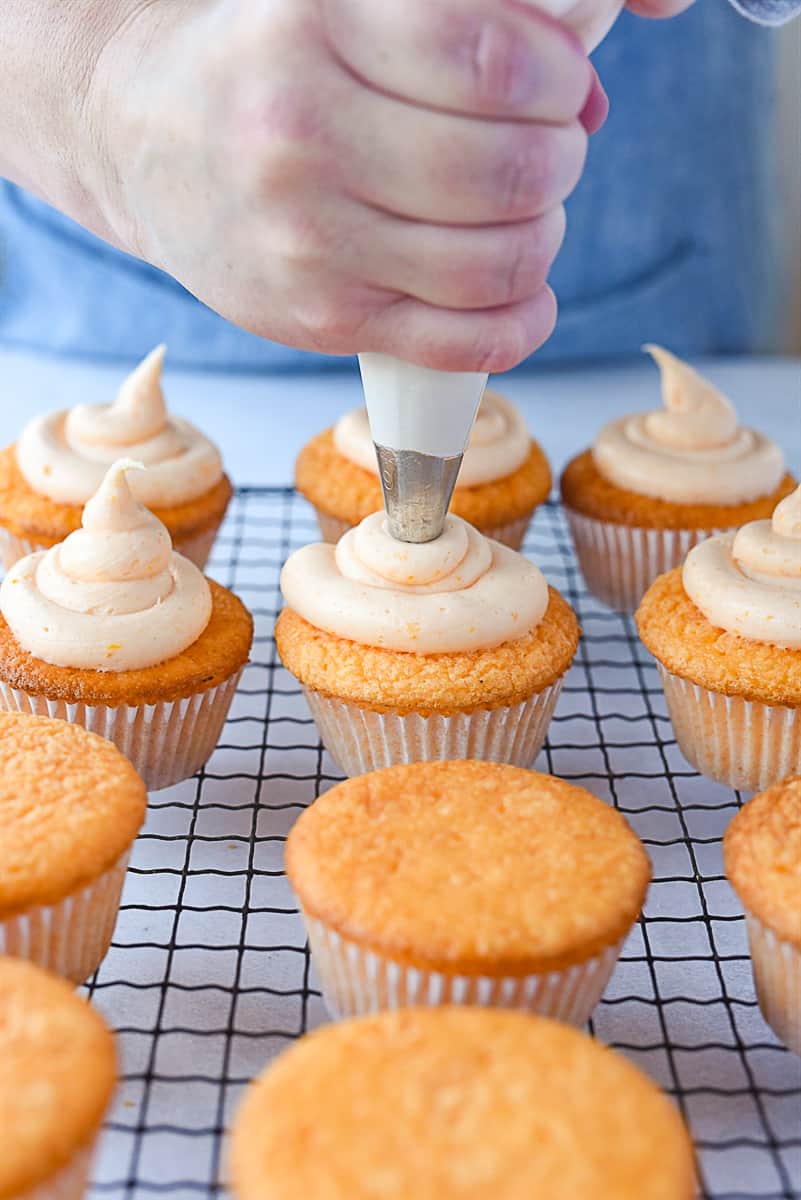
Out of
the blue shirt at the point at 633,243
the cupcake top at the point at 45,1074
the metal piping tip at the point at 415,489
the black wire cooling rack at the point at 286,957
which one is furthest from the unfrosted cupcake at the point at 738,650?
the blue shirt at the point at 633,243

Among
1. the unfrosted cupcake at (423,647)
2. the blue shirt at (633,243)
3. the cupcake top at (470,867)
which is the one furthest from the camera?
the blue shirt at (633,243)

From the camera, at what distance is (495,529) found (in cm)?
288

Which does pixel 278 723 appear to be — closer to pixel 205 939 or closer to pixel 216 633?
pixel 216 633

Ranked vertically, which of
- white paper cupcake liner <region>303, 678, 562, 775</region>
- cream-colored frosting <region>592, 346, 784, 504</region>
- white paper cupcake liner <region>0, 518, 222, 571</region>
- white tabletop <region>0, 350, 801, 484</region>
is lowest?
white tabletop <region>0, 350, 801, 484</region>

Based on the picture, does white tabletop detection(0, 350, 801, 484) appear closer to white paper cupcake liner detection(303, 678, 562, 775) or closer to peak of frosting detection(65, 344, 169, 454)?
peak of frosting detection(65, 344, 169, 454)

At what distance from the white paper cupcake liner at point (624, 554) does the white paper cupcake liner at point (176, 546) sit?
813mm

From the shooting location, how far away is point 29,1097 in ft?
4.45

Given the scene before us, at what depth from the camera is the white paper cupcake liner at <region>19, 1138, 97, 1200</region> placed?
4.34ft

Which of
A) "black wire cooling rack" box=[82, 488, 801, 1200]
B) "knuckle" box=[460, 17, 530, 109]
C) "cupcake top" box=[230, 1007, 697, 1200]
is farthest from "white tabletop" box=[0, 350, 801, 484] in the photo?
"cupcake top" box=[230, 1007, 697, 1200]

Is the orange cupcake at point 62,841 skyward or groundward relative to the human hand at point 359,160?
groundward

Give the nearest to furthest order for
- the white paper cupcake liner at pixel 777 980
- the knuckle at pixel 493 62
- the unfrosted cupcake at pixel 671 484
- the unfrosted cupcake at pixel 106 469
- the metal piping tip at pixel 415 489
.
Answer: the knuckle at pixel 493 62
the white paper cupcake liner at pixel 777 980
the metal piping tip at pixel 415 489
the unfrosted cupcake at pixel 106 469
the unfrosted cupcake at pixel 671 484

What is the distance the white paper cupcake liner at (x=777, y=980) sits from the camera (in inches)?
68.0

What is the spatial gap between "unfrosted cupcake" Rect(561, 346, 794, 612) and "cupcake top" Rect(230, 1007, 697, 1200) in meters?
1.57

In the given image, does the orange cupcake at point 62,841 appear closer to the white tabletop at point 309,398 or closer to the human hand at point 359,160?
the human hand at point 359,160
